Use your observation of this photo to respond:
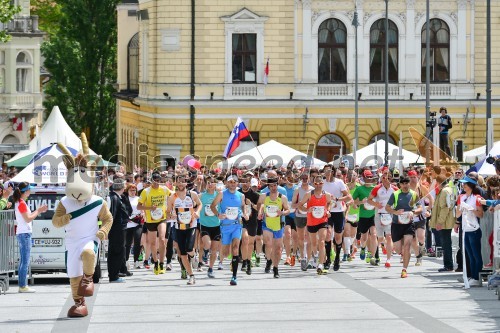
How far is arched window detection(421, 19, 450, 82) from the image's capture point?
6081 centimetres

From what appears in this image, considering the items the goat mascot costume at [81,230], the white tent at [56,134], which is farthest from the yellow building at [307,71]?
the goat mascot costume at [81,230]

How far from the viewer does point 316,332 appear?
19.6 m

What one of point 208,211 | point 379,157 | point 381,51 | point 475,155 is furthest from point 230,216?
point 381,51

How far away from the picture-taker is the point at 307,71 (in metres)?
60.6

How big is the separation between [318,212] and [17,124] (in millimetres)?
58426

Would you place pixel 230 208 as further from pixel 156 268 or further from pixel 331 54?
pixel 331 54

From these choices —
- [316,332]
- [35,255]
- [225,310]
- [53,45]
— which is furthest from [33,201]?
[53,45]

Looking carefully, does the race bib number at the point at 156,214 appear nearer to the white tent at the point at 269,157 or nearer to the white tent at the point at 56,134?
the white tent at the point at 56,134

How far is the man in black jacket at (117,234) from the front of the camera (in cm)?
2761

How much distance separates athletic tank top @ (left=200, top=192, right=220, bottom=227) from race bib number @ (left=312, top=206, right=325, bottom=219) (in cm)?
166

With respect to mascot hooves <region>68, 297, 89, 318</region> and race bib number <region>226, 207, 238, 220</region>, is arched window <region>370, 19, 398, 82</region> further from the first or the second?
mascot hooves <region>68, 297, 89, 318</region>

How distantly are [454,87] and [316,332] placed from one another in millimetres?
41891

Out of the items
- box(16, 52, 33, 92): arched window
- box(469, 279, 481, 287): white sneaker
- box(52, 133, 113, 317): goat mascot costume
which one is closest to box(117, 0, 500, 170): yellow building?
box(16, 52, 33, 92): arched window

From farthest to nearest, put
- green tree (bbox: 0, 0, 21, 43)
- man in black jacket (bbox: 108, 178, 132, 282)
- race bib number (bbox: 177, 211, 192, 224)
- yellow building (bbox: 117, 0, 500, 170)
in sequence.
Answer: yellow building (bbox: 117, 0, 500, 170), green tree (bbox: 0, 0, 21, 43), man in black jacket (bbox: 108, 178, 132, 282), race bib number (bbox: 177, 211, 192, 224)
